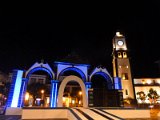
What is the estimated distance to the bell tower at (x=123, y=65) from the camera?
32.7 meters

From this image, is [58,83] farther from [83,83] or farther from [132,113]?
[132,113]

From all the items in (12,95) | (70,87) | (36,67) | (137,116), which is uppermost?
(36,67)

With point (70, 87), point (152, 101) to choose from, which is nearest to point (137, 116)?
point (70, 87)

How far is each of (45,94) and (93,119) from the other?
27.0 metres

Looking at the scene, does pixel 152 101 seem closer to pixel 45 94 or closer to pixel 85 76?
pixel 85 76

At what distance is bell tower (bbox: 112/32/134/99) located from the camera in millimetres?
32669

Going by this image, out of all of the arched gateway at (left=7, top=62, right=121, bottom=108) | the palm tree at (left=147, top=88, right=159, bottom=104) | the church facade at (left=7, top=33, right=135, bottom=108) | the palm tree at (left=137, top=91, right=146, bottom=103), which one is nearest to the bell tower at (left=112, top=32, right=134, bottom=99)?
the church facade at (left=7, top=33, right=135, bottom=108)

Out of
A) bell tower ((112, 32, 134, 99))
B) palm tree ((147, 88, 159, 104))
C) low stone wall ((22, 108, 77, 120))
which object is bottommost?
low stone wall ((22, 108, 77, 120))

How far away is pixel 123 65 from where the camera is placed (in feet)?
116

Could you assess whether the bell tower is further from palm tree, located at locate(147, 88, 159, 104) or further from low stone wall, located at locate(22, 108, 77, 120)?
low stone wall, located at locate(22, 108, 77, 120)

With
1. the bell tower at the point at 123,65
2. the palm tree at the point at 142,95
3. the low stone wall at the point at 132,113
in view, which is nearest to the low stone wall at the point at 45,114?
the low stone wall at the point at 132,113

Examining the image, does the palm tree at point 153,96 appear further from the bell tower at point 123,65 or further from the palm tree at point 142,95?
the bell tower at point 123,65

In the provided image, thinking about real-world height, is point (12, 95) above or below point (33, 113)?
above

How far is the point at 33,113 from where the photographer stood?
1459cm
